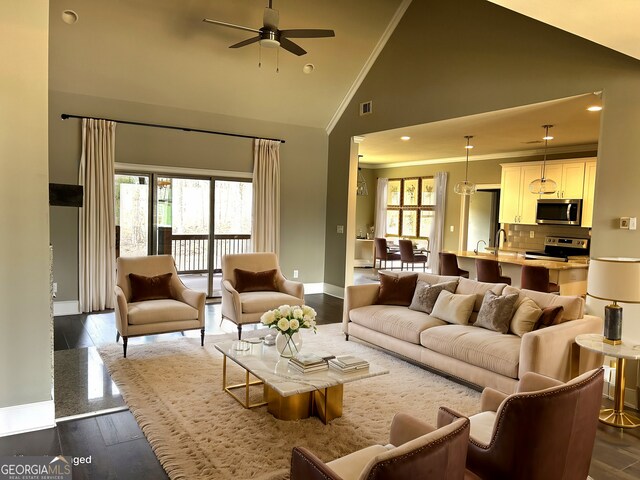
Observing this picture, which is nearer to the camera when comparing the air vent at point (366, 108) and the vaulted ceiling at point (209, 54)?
the vaulted ceiling at point (209, 54)

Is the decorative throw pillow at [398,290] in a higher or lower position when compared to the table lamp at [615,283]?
lower

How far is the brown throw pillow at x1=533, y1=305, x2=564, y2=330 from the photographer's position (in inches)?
153

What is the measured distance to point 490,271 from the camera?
6.29 metres

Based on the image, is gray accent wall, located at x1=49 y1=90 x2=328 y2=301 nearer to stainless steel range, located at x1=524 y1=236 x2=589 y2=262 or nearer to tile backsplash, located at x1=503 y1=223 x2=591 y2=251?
stainless steel range, located at x1=524 y1=236 x2=589 y2=262

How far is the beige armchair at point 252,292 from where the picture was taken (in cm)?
535

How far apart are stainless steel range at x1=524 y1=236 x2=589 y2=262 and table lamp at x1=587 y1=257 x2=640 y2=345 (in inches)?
177

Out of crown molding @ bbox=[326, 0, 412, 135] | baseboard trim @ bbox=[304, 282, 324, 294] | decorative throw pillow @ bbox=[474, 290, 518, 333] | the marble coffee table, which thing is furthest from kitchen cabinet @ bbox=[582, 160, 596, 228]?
the marble coffee table

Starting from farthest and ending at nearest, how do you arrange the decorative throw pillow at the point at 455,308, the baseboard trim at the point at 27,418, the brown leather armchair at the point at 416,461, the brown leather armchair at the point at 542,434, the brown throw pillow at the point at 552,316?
1. the decorative throw pillow at the point at 455,308
2. the brown throw pillow at the point at 552,316
3. the baseboard trim at the point at 27,418
4. the brown leather armchair at the point at 542,434
5. the brown leather armchair at the point at 416,461

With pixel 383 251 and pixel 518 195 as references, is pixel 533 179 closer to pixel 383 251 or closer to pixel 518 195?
pixel 518 195

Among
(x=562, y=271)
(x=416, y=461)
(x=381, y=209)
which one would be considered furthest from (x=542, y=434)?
(x=381, y=209)

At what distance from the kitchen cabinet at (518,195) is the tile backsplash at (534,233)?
0.59m

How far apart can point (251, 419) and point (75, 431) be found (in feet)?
3.83

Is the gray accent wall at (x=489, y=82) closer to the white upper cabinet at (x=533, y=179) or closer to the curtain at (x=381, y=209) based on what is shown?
the white upper cabinet at (x=533, y=179)

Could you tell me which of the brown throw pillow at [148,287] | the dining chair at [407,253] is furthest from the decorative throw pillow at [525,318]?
the dining chair at [407,253]
